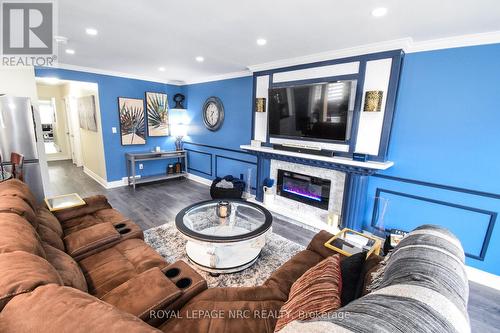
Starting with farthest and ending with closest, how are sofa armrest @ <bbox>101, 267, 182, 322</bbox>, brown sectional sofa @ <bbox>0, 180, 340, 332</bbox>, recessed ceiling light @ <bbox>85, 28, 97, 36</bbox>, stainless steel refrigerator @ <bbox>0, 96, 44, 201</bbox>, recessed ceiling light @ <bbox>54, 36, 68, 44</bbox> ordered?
1. stainless steel refrigerator @ <bbox>0, 96, 44, 201</bbox>
2. recessed ceiling light @ <bbox>54, 36, 68, 44</bbox>
3. recessed ceiling light @ <bbox>85, 28, 97, 36</bbox>
4. sofa armrest @ <bbox>101, 267, 182, 322</bbox>
5. brown sectional sofa @ <bbox>0, 180, 340, 332</bbox>

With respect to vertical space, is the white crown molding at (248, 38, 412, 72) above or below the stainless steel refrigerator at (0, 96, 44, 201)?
above

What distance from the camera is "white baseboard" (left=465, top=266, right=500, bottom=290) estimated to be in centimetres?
223

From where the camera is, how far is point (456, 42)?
88.0 inches

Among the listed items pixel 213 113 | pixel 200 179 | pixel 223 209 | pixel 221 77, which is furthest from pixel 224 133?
pixel 223 209

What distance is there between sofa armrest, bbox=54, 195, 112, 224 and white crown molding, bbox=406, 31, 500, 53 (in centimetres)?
394

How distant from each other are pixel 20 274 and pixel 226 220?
1952 mm

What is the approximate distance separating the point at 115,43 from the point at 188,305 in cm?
314

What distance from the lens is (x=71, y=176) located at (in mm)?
5527

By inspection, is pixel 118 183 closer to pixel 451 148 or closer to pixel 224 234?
pixel 224 234

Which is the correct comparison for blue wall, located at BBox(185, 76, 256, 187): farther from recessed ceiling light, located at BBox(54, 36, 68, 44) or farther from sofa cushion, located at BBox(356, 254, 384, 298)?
sofa cushion, located at BBox(356, 254, 384, 298)

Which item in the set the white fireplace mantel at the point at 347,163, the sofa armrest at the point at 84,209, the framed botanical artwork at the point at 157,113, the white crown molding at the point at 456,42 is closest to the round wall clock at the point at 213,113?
the framed botanical artwork at the point at 157,113

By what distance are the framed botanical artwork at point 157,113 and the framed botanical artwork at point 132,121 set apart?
16cm

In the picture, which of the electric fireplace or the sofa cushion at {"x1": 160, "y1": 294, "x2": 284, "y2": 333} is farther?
the electric fireplace

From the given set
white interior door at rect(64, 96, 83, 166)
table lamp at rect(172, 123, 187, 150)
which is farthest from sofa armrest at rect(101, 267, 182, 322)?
white interior door at rect(64, 96, 83, 166)
